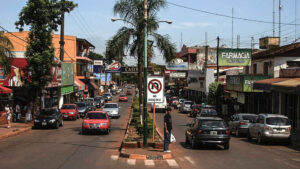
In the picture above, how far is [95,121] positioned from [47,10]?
39.3ft

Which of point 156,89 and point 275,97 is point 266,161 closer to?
point 156,89

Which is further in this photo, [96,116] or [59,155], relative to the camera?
[96,116]

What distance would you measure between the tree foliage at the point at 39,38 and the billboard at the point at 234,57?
1829 centimetres

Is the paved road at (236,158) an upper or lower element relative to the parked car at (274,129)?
lower

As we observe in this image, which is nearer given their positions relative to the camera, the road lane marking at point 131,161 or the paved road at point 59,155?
the paved road at point 59,155

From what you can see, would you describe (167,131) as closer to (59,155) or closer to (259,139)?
(59,155)

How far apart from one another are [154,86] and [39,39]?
59.3 ft

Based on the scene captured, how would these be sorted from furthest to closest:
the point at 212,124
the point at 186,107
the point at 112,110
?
1. the point at 186,107
2. the point at 112,110
3. the point at 212,124

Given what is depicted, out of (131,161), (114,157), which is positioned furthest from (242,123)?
(131,161)

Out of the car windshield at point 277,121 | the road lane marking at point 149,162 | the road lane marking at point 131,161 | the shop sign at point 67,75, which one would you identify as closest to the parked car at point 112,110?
the shop sign at point 67,75

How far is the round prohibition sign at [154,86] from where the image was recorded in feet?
53.5

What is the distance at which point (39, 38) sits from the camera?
31578 millimetres

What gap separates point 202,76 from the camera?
2581 inches

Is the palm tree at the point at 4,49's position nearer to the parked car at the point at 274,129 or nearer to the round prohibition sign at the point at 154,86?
the round prohibition sign at the point at 154,86
